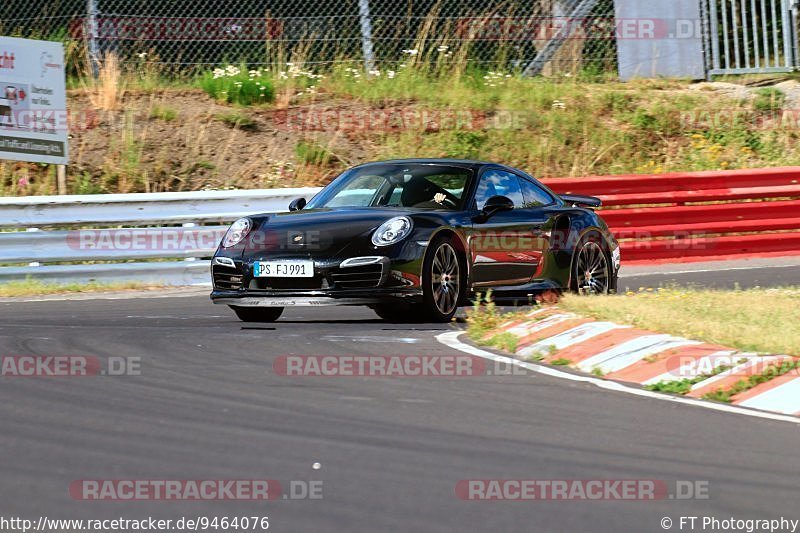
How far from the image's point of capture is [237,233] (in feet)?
34.0

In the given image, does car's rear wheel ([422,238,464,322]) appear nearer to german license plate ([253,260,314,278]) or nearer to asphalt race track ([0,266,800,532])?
german license plate ([253,260,314,278])

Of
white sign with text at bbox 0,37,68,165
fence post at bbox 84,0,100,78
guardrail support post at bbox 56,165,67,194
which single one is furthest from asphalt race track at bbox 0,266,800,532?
fence post at bbox 84,0,100,78

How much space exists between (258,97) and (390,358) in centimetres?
1238

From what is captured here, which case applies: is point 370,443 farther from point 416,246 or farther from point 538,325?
point 416,246

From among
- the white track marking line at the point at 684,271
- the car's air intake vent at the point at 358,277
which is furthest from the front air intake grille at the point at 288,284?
the white track marking line at the point at 684,271

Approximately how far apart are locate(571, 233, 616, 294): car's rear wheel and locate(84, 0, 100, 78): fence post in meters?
9.35

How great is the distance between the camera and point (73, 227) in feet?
47.9

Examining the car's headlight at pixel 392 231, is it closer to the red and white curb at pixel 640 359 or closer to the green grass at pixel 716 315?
the red and white curb at pixel 640 359

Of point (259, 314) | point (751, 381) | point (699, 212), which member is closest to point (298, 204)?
point (259, 314)

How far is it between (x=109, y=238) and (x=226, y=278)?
14.8 feet

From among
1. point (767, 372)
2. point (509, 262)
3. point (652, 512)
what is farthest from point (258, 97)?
point (652, 512)

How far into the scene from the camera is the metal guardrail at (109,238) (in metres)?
14.1

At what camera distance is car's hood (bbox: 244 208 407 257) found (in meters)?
9.88

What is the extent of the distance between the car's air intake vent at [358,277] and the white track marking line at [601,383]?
65cm
